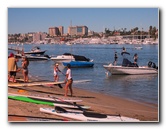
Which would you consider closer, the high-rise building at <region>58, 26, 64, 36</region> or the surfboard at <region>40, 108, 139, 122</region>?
the surfboard at <region>40, 108, 139, 122</region>

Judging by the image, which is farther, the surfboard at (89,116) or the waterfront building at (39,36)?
the waterfront building at (39,36)

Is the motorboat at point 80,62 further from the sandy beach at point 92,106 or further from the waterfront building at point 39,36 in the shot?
the waterfront building at point 39,36

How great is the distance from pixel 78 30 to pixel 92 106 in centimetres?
158

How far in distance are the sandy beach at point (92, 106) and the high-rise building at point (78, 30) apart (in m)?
1.38

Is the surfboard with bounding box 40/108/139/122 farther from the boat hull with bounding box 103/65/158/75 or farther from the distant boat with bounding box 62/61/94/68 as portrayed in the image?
the distant boat with bounding box 62/61/94/68

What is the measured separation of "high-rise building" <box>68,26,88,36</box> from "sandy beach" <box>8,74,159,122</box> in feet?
4.54

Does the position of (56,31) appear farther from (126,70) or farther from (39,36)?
(126,70)

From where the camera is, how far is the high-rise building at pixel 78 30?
22.8 ft

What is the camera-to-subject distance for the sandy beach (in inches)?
238

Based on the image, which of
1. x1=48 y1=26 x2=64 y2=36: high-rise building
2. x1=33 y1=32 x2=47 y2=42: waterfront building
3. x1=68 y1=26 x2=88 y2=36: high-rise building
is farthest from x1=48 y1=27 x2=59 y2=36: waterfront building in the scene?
x1=68 y1=26 x2=88 y2=36: high-rise building

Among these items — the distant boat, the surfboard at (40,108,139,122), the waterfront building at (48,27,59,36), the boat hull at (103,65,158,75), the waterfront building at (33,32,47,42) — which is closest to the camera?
the surfboard at (40,108,139,122)

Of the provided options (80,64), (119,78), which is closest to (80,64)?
(80,64)

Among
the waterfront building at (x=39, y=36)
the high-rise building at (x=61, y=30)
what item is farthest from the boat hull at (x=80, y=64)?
the high-rise building at (x=61, y=30)
